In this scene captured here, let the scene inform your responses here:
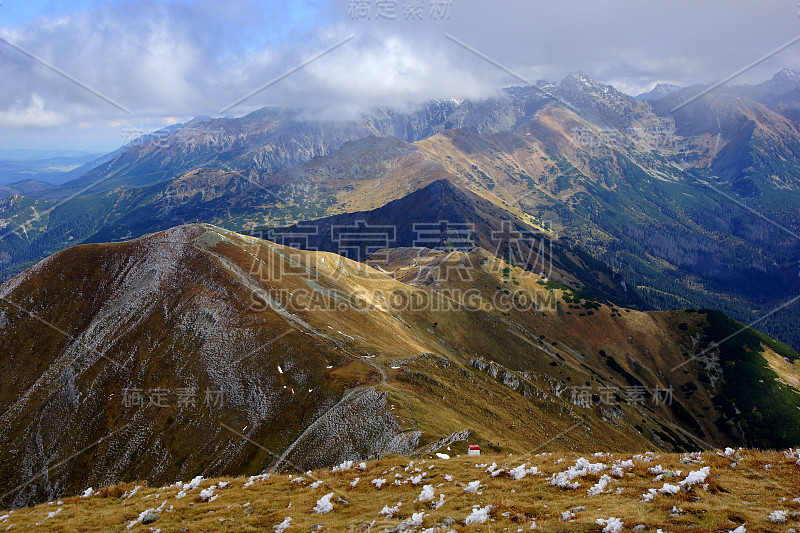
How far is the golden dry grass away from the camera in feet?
52.0

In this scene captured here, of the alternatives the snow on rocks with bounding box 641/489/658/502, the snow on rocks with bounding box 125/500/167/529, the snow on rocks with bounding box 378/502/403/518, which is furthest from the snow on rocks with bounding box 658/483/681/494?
the snow on rocks with bounding box 125/500/167/529

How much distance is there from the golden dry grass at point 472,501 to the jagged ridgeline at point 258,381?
20603 mm

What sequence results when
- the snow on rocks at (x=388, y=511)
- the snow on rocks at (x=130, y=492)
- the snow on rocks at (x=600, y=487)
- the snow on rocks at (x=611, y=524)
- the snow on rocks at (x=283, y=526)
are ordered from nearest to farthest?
the snow on rocks at (x=611, y=524)
the snow on rocks at (x=600, y=487)
the snow on rocks at (x=283, y=526)
the snow on rocks at (x=388, y=511)
the snow on rocks at (x=130, y=492)

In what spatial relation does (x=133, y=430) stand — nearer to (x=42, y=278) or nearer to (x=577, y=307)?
(x=42, y=278)

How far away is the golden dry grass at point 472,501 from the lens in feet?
52.0

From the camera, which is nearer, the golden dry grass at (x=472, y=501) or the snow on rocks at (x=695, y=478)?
the golden dry grass at (x=472, y=501)

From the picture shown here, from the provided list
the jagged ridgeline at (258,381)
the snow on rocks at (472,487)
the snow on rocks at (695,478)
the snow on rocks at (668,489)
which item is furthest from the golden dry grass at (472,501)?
the jagged ridgeline at (258,381)

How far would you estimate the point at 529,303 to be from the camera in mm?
185750

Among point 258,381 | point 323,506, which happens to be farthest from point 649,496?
point 258,381

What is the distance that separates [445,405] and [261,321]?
149 ft

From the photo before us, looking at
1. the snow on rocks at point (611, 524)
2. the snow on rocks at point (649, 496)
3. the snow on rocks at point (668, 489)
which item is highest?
the snow on rocks at point (611, 524)

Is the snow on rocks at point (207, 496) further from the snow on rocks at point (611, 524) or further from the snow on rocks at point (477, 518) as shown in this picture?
the snow on rocks at point (611, 524)

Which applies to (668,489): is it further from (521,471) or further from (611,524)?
(521,471)

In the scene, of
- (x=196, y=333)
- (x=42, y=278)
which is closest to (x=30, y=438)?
(x=196, y=333)
